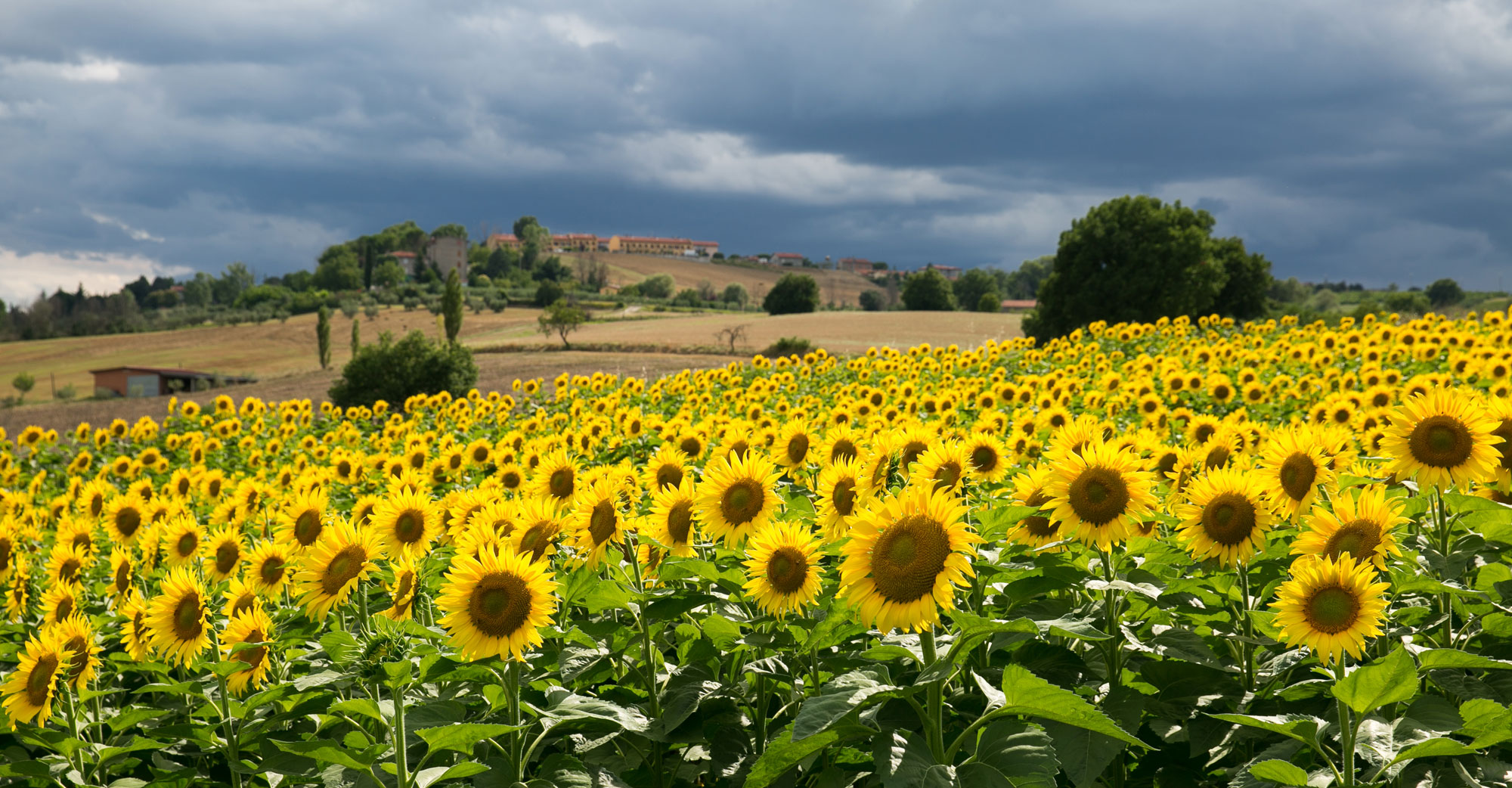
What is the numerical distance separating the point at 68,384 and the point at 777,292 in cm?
8597

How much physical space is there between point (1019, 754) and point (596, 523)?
2.11m

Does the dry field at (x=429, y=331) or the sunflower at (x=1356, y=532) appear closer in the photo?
the sunflower at (x=1356, y=532)

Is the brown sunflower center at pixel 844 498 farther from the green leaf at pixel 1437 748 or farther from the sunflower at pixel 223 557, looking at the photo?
the sunflower at pixel 223 557

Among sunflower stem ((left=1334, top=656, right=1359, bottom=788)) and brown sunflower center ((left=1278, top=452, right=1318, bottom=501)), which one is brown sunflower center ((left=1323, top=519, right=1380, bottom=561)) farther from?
brown sunflower center ((left=1278, top=452, right=1318, bottom=501))

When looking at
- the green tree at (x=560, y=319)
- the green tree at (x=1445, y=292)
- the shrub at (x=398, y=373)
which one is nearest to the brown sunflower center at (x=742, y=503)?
the shrub at (x=398, y=373)

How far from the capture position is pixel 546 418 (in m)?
15.9

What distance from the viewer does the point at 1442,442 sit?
3.93m

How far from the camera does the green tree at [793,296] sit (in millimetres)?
136625

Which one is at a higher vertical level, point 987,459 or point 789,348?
point 987,459

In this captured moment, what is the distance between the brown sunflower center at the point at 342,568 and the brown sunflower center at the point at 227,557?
1201 millimetres

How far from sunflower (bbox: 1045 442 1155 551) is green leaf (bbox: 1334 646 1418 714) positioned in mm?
885

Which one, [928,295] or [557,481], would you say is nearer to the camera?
[557,481]

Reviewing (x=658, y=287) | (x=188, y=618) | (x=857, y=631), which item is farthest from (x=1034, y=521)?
(x=658, y=287)

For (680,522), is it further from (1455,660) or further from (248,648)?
(1455,660)
